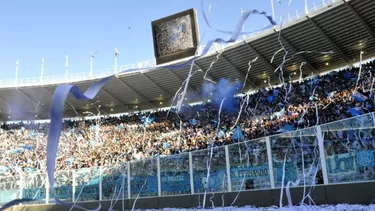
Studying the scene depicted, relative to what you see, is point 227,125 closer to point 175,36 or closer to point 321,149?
point 175,36

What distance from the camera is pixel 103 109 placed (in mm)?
41688

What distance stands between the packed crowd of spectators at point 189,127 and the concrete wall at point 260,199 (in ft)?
32.0

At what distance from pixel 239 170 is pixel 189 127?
1905 centimetres

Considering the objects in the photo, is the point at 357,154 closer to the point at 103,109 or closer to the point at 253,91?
the point at 253,91

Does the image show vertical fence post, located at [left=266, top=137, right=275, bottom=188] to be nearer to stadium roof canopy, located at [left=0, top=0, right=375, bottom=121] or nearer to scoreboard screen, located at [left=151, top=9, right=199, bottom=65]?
scoreboard screen, located at [left=151, top=9, right=199, bottom=65]

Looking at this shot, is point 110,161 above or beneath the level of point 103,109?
beneath

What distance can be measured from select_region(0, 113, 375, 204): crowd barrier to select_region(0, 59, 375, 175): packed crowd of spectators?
9.50m

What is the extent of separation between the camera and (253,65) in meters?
30.4

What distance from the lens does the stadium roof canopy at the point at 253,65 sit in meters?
24.7

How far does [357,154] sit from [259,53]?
800 inches

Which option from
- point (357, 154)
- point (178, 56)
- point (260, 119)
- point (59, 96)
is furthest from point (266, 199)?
point (260, 119)

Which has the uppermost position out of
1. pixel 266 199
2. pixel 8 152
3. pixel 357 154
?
pixel 8 152

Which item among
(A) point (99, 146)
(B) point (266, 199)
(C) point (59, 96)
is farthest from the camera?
(A) point (99, 146)

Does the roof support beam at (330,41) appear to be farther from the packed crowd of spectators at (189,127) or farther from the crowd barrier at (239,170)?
the crowd barrier at (239,170)
